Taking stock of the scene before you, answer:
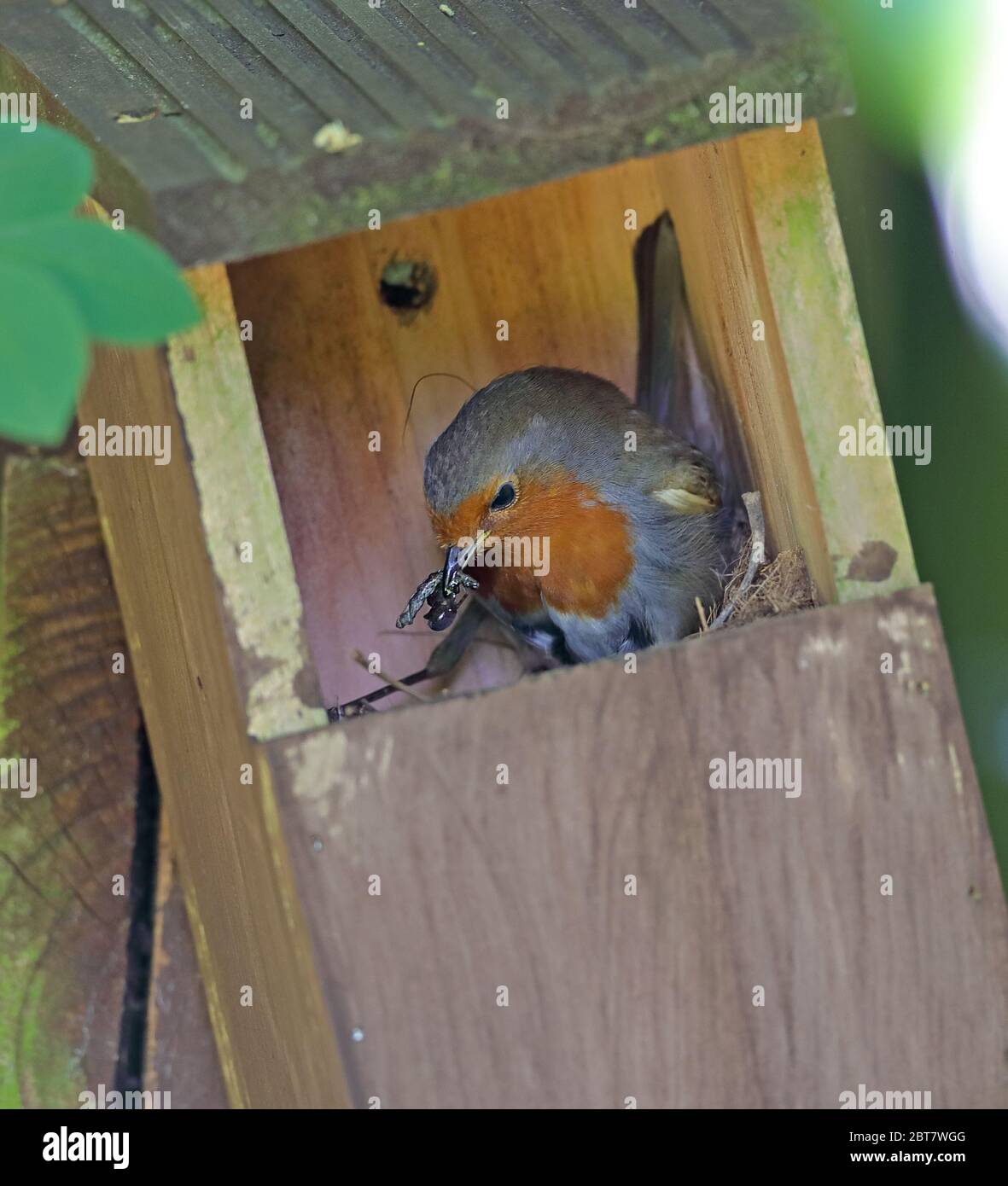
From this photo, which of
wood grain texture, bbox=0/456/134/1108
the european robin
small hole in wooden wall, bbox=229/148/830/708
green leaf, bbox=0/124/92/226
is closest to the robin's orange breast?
the european robin

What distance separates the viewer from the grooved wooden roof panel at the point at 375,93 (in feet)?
6.11

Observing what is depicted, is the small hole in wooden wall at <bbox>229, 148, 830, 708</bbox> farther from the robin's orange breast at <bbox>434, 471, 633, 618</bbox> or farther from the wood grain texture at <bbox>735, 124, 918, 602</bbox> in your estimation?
the wood grain texture at <bbox>735, 124, 918, 602</bbox>

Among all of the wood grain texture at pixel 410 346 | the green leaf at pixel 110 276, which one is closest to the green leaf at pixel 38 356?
the green leaf at pixel 110 276

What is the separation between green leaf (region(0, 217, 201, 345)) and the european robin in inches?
67.6

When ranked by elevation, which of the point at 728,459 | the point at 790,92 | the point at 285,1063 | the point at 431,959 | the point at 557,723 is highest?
the point at 790,92

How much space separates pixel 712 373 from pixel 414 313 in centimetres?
66

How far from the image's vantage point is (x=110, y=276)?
1.26m

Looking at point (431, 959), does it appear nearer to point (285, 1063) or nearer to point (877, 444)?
point (285, 1063)

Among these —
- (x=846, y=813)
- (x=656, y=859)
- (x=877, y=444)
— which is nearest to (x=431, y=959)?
(x=656, y=859)

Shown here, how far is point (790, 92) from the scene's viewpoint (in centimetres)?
203

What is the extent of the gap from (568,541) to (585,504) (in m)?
0.08

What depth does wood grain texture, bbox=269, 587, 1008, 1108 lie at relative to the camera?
1.97 m

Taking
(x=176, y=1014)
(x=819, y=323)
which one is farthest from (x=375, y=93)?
(x=176, y=1014)

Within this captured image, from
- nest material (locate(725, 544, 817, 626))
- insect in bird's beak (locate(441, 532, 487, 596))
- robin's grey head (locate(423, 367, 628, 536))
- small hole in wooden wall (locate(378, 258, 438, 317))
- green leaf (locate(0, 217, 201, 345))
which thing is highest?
small hole in wooden wall (locate(378, 258, 438, 317))
